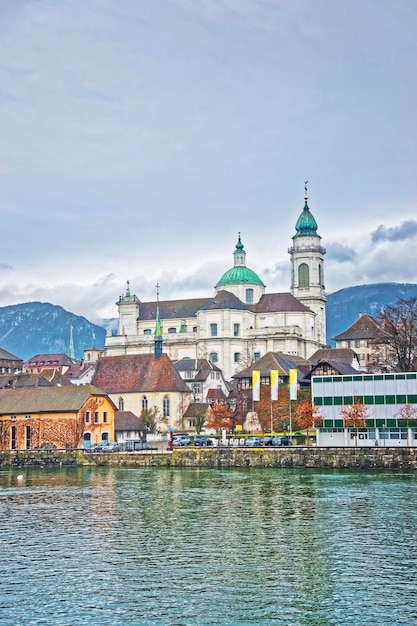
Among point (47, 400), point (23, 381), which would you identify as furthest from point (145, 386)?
point (47, 400)

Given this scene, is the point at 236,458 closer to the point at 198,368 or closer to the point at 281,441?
the point at 281,441

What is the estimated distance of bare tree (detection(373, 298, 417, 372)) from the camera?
8950 centimetres

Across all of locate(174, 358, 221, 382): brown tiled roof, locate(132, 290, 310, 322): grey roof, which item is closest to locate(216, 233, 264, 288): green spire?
locate(132, 290, 310, 322): grey roof

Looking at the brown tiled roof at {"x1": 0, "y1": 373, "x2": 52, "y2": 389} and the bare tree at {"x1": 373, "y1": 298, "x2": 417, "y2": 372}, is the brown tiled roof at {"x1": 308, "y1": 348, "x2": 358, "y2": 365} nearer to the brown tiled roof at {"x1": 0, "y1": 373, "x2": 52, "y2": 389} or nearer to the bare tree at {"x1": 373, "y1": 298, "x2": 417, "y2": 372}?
the bare tree at {"x1": 373, "y1": 298, "x2": 417, "y2": 372}

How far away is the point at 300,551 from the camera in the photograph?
34.6 metres

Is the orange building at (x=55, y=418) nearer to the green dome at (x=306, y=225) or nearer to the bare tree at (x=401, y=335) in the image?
the bare tree at (x=401, y=335)

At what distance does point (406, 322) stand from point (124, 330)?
3163 inches

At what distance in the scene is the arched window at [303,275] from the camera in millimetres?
165500

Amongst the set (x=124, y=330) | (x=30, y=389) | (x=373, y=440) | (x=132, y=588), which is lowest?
(x=132, y=588)

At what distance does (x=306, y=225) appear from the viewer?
168 m

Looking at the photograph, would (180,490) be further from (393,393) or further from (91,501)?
(393,393)

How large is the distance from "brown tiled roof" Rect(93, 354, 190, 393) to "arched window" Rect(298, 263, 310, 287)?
5866 centimetres

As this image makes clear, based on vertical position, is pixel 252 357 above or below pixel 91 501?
above

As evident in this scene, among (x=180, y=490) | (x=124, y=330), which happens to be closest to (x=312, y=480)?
(x=180, y=490)
